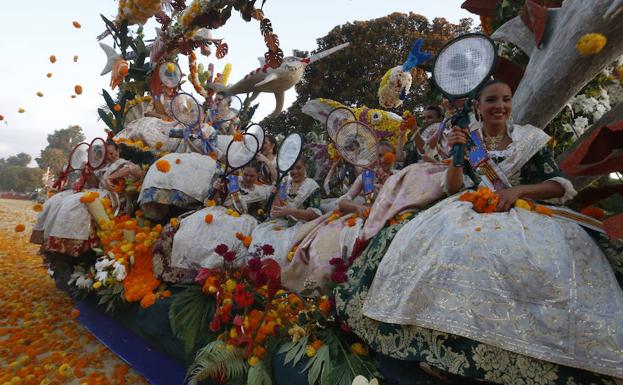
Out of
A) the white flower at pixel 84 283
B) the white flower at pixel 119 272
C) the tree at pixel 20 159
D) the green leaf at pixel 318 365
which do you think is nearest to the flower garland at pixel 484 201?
the green leaf at pixel 318 365

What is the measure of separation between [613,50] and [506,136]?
767 millimetres

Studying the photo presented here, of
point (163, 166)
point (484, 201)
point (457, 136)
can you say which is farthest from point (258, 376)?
point (163, 166)

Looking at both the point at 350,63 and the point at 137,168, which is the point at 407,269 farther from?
the point at 350,63

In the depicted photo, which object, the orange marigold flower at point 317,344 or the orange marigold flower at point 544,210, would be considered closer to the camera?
the orange marigold flower at point 544,210

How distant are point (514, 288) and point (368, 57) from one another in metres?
13.1

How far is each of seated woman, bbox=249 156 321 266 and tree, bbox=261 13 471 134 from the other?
9678 mm

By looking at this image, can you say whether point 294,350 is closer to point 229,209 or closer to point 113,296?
point 229,209

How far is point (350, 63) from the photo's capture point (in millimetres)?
13750

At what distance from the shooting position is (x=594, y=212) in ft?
6.33

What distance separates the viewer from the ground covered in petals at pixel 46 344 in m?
3.41

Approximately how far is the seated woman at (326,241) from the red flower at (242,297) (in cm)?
41

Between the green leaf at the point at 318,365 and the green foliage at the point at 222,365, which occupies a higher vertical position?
the green leaf at the point at 318,365

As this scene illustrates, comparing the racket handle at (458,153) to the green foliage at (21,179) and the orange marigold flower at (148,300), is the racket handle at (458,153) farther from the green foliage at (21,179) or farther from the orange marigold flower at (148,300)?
the green foliage at (21,179)

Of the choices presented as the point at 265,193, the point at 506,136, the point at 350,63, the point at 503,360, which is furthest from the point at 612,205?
the point at 350,63
